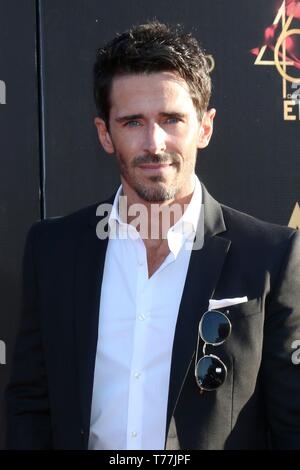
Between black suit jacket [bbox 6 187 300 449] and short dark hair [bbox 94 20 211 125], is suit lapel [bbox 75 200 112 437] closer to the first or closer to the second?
black suit jacket [bbox 6 187 300 449]

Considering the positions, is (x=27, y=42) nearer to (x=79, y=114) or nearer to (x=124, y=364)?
(x=79, y=114)

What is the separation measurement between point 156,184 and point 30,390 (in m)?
0.62

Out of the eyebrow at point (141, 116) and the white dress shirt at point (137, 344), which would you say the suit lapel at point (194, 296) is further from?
the eyebrow at point (141, 116)

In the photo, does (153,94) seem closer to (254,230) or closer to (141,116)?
(141,116)

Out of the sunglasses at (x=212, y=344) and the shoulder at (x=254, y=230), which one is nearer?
the sunglasses at (x=212, y=344)

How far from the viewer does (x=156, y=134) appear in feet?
6.76

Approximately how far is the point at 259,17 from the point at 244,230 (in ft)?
2.79

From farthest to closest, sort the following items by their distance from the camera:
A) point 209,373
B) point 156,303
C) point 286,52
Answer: point 286,52 → point 156,303 → point 209,373

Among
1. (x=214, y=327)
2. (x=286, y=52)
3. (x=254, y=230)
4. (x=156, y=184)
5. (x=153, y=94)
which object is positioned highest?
(x=286, y=52)

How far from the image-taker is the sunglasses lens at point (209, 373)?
6.43ft

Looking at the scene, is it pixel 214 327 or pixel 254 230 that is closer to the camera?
pixel 214 327

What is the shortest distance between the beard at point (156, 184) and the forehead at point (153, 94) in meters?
0.12

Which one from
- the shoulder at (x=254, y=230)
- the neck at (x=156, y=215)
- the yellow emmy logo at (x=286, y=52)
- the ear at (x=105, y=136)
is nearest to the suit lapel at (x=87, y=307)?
the neck at (x=156, y=215)

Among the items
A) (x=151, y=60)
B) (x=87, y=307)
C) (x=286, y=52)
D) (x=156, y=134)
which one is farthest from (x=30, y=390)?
(x=286, y=52)
